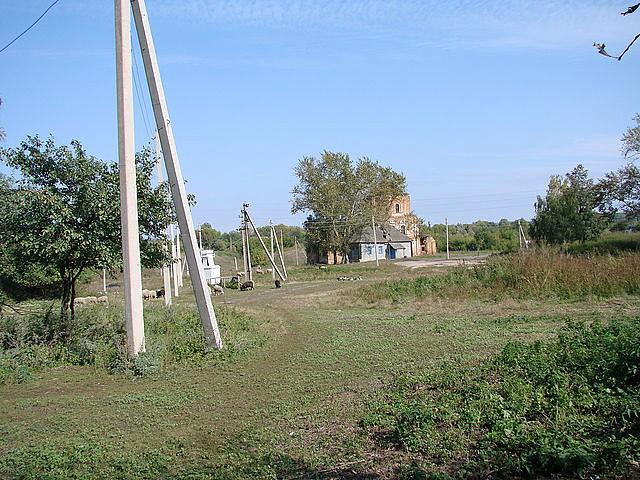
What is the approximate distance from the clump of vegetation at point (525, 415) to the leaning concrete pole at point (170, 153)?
5.32 meters

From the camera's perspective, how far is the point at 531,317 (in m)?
14.2

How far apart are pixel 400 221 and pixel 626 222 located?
105 ft

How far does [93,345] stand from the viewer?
1149cm

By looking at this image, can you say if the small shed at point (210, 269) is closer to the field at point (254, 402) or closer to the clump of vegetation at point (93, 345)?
the field at point (254, 402)

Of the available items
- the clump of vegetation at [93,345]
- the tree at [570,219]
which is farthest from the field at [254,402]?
the tree at [570,219]

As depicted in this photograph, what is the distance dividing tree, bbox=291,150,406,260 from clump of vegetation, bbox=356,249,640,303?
39.6 metres

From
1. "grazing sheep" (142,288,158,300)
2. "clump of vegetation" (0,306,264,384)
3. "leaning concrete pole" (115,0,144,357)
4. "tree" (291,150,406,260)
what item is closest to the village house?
"tree" (291,150,406,260)

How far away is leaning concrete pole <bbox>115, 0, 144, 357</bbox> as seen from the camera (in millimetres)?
10234

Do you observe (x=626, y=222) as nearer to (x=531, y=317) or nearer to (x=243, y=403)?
(x=531, y=317)

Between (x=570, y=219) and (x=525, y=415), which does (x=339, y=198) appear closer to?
(x=570, y=219)

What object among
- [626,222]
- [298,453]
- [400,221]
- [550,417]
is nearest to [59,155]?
[298,453]

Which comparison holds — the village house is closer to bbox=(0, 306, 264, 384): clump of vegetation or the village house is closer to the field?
the field

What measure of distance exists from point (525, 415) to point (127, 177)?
758 centimetres

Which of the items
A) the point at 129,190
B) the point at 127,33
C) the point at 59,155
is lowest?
the point at 129,190
